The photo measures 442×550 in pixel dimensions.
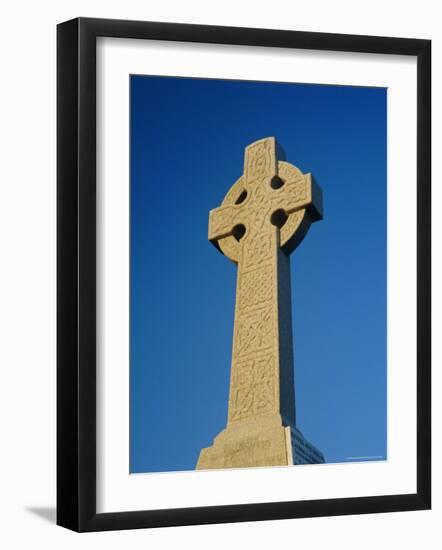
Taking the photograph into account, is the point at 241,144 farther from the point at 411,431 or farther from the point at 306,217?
the point at 411,431

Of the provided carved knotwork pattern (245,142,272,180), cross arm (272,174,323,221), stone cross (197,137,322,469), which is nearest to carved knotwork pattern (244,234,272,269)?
stone cross (197,137,322,469)

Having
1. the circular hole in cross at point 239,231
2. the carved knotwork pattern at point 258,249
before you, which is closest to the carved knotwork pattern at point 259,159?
the circular hole in cross at point 239,231

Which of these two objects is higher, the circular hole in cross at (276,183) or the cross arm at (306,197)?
the circular hole in cross at (276,183)

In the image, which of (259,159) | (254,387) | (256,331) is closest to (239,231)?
(259,159)

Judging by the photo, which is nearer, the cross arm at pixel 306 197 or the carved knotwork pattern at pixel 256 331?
the cross arm at pixel 306 197

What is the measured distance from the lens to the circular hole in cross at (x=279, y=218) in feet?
22.2

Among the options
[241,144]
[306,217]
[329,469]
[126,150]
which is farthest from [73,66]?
[329,469]

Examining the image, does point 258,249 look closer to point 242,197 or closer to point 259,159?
point 242,197

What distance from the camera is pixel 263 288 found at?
22.3ft

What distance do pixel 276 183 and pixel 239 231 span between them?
0.99ft

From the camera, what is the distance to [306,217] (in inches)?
262

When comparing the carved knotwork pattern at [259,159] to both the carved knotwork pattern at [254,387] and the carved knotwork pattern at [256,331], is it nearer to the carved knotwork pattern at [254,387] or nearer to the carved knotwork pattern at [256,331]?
the carved knotwork pattern at [256,331]

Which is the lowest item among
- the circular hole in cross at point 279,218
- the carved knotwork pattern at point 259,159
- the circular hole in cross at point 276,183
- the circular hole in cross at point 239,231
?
the circular hole in cross at point 239,231

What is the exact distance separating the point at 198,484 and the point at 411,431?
101cm
